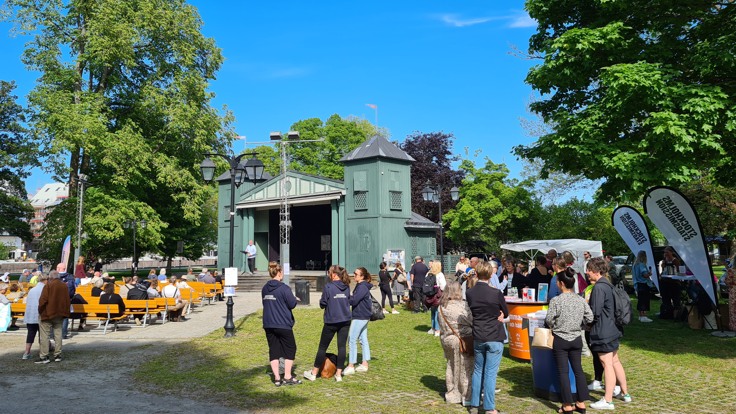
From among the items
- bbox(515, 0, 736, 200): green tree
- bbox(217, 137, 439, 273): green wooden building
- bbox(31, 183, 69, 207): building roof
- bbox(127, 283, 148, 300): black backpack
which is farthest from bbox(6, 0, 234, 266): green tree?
bbox(31, 183, 69, 207): building roof

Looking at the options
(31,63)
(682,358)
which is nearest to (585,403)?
(682,358)

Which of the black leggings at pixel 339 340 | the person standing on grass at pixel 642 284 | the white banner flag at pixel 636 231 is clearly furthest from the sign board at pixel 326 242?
the black leggings at pixel 339 340

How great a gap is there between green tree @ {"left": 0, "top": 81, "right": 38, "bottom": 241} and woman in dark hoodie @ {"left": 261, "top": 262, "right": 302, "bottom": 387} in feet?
105

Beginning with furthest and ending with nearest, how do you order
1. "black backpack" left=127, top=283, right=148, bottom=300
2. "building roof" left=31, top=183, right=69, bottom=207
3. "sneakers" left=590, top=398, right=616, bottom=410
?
"building roof" left=31, top=183, right=69, bottom=207 < "black backpack" left=127, top=283, right=148, bottom=300 < "sneakers" left=590, top=398, right=616, bottom=410

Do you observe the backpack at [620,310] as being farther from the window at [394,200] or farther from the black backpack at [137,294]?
the window at [394,200]

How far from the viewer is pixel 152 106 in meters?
29.1

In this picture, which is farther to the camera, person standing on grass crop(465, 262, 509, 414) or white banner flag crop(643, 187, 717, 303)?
white banner flag crop(643, 187, 717, 303)

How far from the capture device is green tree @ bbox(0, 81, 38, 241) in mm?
34375

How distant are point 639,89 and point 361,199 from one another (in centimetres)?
2049

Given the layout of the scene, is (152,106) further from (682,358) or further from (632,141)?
(682,358)

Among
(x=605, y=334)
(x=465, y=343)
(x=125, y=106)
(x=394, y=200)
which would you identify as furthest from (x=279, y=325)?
(x=125, y=106)

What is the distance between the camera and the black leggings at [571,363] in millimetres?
6086

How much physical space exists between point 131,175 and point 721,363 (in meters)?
26.6

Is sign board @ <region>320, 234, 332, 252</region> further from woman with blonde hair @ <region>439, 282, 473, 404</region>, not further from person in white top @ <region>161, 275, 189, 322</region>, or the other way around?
woman with blonde hair @ <region>439, 282, 473, 404</region>
